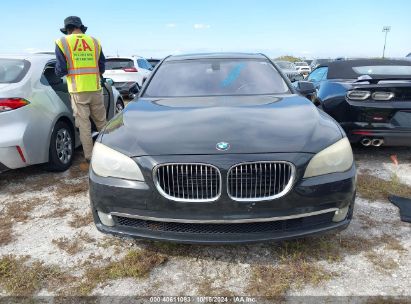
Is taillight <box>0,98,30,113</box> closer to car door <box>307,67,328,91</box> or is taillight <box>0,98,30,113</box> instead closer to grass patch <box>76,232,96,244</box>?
grass patch <box>76,232,96,244</box>

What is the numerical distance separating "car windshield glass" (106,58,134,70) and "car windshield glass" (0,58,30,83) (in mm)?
8007

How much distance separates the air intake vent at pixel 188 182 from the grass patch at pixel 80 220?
1308 mm

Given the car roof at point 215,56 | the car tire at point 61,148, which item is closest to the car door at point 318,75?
the car roof at point 215,56

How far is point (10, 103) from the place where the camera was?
12.6 ft

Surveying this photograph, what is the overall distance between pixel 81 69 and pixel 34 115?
0.92 meters

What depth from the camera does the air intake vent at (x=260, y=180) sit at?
2.29 metres

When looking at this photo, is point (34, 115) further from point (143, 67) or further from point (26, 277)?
point (143, 67)

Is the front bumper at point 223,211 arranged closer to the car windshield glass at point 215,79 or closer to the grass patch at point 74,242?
the grass patch at point 74,242

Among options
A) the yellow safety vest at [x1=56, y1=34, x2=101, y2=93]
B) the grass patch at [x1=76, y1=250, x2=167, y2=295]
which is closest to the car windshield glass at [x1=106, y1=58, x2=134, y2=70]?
the yellow safety vest at [x1=56, y1=34, x2=101, y2=93]

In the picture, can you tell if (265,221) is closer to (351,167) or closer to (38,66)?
(351,167)

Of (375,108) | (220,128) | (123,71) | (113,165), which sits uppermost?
(220,128)

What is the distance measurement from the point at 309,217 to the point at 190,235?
785 mm

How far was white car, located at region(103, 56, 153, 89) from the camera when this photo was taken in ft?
39.2

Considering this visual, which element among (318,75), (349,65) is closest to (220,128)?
(349,65)
